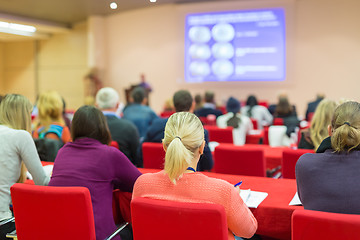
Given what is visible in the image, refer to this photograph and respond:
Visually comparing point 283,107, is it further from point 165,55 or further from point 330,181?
point 165,55

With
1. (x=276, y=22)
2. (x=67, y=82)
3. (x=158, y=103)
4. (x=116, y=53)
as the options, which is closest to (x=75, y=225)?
(x=276, y=22)

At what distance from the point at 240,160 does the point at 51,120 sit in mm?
1778

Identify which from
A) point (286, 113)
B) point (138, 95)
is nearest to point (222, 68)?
point (286, 113)

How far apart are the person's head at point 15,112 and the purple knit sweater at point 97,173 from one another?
20.3 inches

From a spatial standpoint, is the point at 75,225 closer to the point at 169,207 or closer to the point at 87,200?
the point at 87,200

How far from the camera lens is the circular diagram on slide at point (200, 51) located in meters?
11.0

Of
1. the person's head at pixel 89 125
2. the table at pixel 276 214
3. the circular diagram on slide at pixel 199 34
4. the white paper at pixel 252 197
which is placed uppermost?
the circular diagram on slide at pixel 199 34

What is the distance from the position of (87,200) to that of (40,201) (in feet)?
0.77

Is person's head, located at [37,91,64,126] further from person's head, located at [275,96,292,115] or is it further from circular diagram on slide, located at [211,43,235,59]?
circular diagram on slide, located at [211,43,235,59]

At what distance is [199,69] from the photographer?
1116cm

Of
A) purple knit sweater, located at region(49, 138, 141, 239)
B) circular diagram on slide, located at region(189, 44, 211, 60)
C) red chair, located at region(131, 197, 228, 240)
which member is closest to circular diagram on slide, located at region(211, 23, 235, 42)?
circular diagram on slide, located at region(189, 44, 211, 60)

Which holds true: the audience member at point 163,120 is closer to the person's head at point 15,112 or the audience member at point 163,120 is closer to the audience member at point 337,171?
the person's head at point 15,112

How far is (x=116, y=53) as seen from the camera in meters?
12.8

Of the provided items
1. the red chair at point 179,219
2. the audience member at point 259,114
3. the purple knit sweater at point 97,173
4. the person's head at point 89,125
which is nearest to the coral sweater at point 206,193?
the red chair at point 179,219
